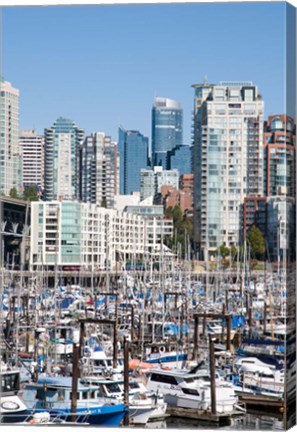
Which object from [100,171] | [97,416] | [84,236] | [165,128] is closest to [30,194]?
[165,128]

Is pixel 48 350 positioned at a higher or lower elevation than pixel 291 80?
lower

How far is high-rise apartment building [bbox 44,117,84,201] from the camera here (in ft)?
31.3

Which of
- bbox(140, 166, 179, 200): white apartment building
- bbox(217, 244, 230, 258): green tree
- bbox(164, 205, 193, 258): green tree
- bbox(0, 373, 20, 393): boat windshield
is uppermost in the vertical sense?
bbox(140, 166, 179, 200): white apartment building

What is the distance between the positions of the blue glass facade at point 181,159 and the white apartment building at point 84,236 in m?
0.73

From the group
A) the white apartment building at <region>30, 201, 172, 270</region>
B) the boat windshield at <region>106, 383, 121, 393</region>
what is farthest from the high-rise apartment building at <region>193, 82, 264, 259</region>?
the boat windshield at <region>106, 383, 121, 393</region>

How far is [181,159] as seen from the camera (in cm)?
1188

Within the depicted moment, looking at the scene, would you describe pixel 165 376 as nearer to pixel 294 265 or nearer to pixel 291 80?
pixel 294 265

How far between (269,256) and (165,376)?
344cm

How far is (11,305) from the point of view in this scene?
43.9 ft

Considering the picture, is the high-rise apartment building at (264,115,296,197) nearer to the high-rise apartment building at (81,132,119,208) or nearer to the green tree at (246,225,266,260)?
the high-rise apartment building at (81,132,119,208)

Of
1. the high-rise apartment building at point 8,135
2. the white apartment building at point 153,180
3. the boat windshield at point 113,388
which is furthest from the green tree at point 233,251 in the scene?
the high-rise apartment building at point 8,135

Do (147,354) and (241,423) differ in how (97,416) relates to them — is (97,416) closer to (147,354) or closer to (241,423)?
(241,423)

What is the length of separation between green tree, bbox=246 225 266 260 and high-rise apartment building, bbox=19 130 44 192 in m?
4.96

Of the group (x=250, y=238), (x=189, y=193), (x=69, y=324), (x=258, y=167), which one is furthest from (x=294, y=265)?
(x=250, y=238)
